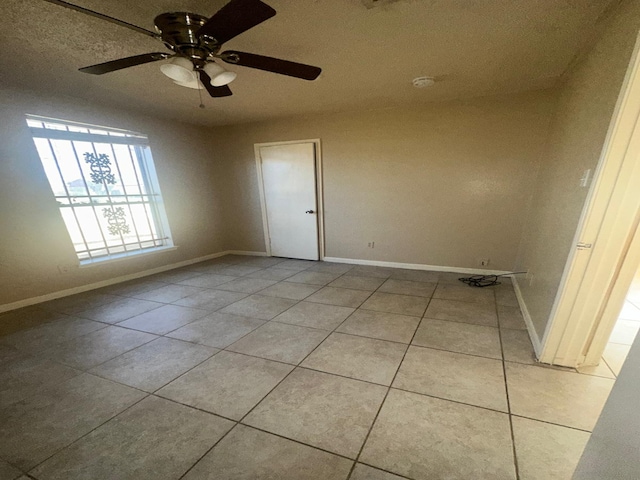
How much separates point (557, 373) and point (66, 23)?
4073 millimetres

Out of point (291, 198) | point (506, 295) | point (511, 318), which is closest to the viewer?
point (511, 318)

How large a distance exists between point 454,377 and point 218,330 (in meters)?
1.96

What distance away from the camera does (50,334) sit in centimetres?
228

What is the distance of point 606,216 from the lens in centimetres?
142

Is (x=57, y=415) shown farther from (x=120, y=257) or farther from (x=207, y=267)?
(x=207, y=267)

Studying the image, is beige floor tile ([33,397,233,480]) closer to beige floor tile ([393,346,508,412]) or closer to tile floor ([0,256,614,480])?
tile floor ([0,256,614,480])

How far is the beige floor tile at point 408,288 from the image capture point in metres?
2.99

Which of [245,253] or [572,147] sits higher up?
[572,147]

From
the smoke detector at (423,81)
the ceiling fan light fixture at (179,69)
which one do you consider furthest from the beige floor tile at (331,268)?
the ceiling fan light fixture at (179,69)

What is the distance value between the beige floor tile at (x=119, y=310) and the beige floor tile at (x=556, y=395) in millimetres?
3345

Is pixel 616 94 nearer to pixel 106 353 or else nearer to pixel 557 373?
pixel 557 373

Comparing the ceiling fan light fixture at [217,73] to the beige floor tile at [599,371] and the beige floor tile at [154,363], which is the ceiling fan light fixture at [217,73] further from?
the beige floor tile at [599,371]

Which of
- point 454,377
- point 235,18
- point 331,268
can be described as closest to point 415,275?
point 331,268

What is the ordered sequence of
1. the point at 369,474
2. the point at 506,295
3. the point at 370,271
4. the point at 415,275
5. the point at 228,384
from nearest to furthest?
the point at 369,474, the point at 228,384, the point at 506,295, the point at 415,275, the point at 370,271
